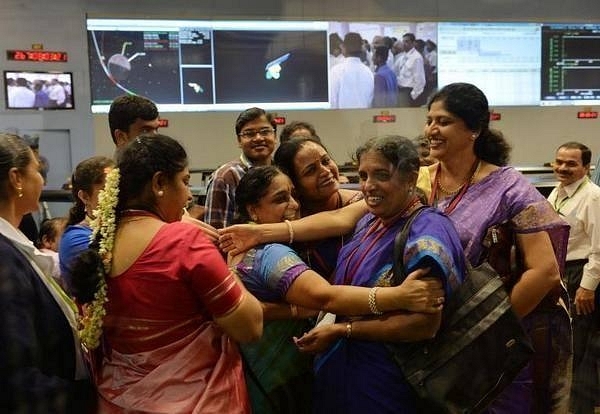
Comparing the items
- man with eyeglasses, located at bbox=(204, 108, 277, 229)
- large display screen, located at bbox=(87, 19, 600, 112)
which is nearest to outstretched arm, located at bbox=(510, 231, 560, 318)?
man with eyeglasses, located at bbox=(204, 108, 277, 229)

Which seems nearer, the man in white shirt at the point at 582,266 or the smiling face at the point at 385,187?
the smiling face at the point at 385,187

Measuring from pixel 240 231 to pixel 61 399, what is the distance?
62cm

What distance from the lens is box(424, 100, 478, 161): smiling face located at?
1.85 m

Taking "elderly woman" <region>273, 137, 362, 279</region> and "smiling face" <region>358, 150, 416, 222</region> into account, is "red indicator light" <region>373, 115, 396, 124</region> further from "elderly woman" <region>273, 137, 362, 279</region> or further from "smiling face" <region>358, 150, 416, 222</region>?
"smiling face" <region>358, 150, 416, 222</region>

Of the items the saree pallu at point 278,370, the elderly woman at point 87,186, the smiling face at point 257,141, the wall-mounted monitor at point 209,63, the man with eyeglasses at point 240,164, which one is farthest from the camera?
the wall-mounted monitor at point 209,63

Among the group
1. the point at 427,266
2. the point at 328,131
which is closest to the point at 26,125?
the point at 328,131

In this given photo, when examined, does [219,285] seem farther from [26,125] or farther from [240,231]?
[26,125]

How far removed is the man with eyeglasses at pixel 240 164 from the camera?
7.78ft

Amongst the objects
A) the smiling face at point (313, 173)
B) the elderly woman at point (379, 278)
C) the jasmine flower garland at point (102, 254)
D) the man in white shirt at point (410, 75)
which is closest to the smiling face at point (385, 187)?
the elderly woman at point (379, 278)

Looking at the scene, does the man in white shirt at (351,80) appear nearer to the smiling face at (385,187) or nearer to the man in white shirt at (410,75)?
the man in white shirt at (410,75)

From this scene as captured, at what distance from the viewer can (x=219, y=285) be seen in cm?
127

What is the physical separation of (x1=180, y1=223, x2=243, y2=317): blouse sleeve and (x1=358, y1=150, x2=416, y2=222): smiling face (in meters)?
0.48

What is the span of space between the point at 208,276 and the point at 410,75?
15.2 feet

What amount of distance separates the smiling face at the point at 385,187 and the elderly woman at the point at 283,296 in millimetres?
219
